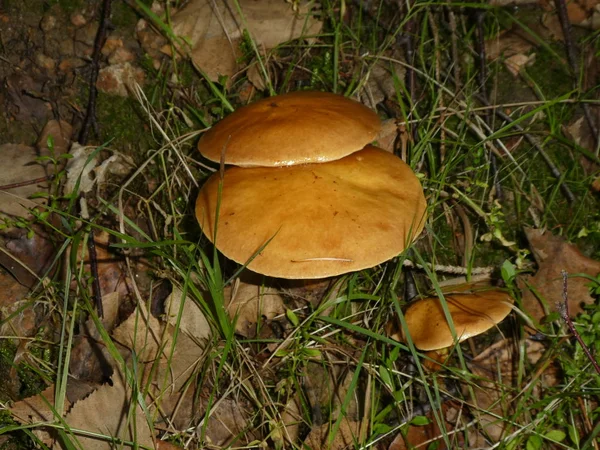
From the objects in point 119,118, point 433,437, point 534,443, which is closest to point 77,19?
point 119,118

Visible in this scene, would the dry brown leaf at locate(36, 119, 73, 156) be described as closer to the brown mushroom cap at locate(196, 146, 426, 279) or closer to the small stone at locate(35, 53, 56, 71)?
the small stone at locate(35, 53, 56, 71)

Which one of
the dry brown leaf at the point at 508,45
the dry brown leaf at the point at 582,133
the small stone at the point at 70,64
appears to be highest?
the small stone at the point at 70,64

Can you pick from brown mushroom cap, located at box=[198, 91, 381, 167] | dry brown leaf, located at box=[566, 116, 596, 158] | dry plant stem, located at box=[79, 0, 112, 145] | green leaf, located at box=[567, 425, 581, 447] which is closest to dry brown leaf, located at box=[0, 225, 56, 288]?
dry plant stem, located at box=[79, 0, 112, 145]

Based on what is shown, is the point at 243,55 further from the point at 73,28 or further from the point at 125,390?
the point at 125,390

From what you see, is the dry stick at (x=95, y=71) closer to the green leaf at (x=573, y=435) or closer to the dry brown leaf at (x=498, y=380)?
the dry brown leaf at (x=498, y=380)

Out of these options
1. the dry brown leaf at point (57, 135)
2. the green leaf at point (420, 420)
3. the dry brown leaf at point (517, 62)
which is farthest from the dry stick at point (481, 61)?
the dry brown leaf at point (57, 135)

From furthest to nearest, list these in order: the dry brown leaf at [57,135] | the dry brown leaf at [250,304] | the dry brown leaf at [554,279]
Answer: the dry brown leaf at [57,135], the dry brown leaf at [250,304], the dry brown leaf at [554,279]
